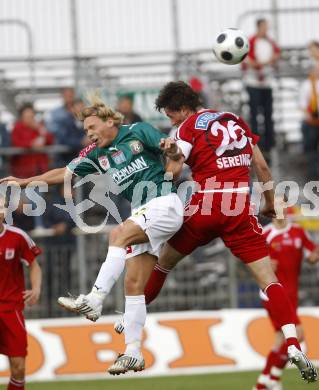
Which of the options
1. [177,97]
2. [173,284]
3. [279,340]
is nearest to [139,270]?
[177,97]

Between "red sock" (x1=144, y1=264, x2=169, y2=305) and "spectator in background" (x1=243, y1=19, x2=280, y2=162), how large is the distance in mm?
7357

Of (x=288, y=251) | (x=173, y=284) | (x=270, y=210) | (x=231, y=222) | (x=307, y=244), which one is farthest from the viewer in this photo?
(x=173, y=284)

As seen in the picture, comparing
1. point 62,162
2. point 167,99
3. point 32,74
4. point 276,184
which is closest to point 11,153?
point 62,162

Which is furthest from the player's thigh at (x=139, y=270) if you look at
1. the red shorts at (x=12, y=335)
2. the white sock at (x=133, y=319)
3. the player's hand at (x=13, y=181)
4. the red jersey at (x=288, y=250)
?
the red jersey at (x=288, y=250)

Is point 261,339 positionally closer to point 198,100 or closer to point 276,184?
point 276,184

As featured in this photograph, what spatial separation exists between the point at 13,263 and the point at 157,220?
2.70m

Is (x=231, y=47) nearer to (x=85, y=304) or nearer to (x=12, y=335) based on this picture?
(x=85, y=304)

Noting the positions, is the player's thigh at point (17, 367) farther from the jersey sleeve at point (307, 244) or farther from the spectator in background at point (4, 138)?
the spectator in background at point (4, 138)

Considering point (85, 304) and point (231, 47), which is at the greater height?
point (231, 47)

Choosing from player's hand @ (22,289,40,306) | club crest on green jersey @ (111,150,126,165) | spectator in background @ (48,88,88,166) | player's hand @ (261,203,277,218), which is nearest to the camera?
club crest on green jersey @ (111,150,126,165)

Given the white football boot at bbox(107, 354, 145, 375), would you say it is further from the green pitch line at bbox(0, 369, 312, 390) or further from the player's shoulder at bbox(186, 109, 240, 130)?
the green pitch line at bbox(0, 369, 312, 390)

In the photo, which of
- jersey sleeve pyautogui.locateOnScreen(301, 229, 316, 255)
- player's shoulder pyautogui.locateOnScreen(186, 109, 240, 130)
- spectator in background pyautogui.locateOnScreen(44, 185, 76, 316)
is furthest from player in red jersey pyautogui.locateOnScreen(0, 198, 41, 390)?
spectator in background pyautogui.locateOnScreen(44, 185, 76, 316)

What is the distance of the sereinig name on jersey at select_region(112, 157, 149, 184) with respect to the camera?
10836mm

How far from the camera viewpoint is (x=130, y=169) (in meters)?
10.8
